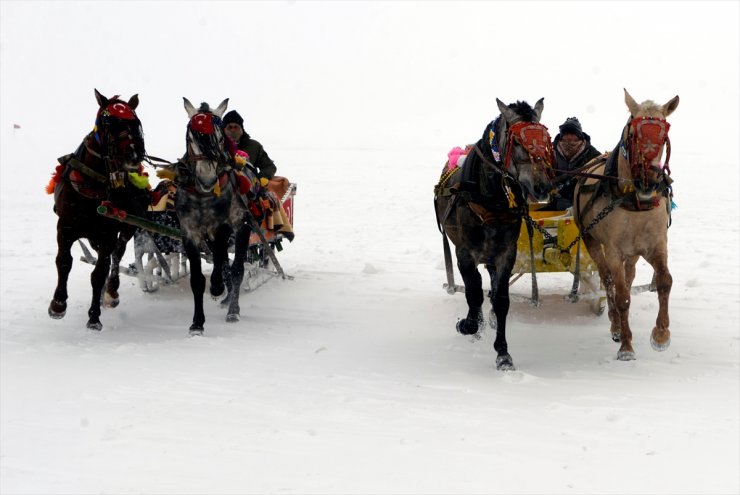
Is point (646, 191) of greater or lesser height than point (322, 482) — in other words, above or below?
above

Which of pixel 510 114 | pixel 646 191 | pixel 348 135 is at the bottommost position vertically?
pixel 348 135

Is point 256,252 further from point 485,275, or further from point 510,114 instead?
point 510,114

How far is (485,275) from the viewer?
1099 centimetres

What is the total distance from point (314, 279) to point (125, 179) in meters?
3.38

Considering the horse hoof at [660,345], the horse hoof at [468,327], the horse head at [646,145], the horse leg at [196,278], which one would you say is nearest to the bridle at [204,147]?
the horse leg at [196,278]

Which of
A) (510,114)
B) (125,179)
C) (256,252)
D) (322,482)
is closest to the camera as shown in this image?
(322,482)

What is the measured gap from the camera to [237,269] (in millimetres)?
8234

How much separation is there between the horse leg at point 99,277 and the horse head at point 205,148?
3.69 ft

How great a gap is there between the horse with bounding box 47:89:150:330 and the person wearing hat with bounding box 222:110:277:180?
1.78 metres

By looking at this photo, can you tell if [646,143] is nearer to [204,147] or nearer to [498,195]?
[498,195]

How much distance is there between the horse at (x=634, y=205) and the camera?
19.8ft

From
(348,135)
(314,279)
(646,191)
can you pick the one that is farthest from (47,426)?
(348,135)

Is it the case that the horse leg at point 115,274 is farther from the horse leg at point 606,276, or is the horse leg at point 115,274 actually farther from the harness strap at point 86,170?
the horse leg at point 606,276

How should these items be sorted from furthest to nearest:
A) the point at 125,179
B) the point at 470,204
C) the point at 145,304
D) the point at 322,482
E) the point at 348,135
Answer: the point at 348,135 < the point at 145,304 < the point at 125,179 < the point at 470,204 < the point at 322,482
